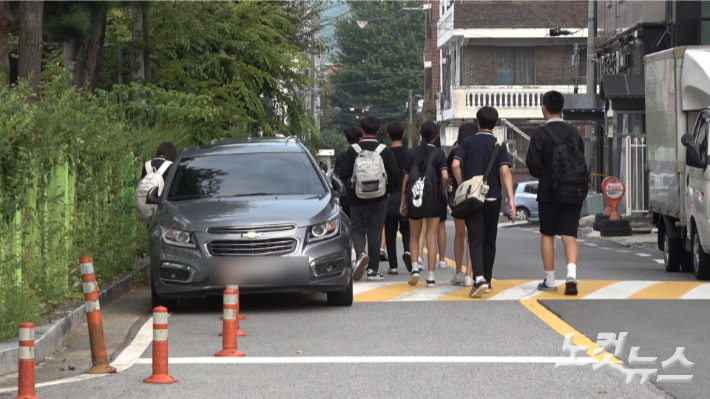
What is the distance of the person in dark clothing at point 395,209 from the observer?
1373cm

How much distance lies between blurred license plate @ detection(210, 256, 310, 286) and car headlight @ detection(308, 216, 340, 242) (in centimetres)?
Answer: 32

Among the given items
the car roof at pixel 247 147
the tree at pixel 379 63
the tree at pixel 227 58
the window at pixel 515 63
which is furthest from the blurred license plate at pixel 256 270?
the tree at pixel 379 63

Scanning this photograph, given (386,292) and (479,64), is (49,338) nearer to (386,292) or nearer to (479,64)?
(386,292)

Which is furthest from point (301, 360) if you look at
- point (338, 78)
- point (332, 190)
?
point (338, 78)

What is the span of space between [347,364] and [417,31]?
88060 millimetres

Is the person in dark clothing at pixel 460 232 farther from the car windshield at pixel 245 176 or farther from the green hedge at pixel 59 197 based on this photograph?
the green hedge at pixel 59 197

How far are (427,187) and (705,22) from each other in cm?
1764

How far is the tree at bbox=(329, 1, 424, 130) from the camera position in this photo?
90.0m

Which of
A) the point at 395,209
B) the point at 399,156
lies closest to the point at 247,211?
the point at 399,156

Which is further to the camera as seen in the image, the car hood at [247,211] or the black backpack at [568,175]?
the black backpack at [568,175]

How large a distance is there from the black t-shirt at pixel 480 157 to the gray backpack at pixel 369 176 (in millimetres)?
1510

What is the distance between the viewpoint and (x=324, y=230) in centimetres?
1070

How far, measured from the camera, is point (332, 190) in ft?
38.3

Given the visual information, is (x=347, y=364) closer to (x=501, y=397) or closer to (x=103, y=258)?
(x=501, y=397)
